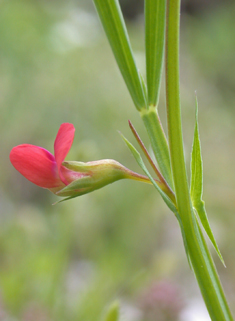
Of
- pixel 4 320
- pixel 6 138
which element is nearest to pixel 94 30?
pixel 6 138

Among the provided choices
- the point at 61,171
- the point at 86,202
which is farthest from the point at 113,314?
the point at 86,202

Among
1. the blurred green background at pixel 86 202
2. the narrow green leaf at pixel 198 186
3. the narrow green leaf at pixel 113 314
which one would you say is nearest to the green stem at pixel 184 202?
the narrow green leaf at pixel 198 186

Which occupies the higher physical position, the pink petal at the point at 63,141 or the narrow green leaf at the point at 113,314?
the pink petal at the point at 63,141

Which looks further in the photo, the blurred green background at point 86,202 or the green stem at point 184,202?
the blurred green background at point 86,202

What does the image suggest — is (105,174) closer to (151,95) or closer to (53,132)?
(151,95)

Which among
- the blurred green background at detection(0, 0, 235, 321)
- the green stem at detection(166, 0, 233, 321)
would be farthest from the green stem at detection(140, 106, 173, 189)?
the blurred green background at detection(0, 0, 235, 321)

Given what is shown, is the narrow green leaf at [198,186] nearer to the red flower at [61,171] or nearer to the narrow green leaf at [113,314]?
the red flower at [61,171]
